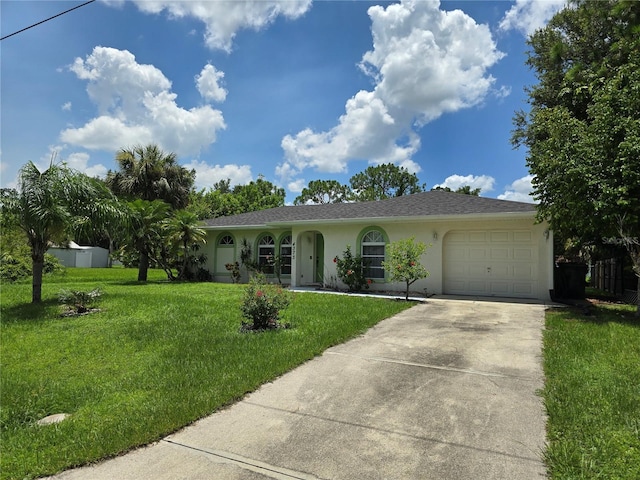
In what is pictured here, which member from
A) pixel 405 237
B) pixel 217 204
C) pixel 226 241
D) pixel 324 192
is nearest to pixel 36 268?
pixel 226 241

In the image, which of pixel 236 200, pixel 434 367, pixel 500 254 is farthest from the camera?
pixel 236 200

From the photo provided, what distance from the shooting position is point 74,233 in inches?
444

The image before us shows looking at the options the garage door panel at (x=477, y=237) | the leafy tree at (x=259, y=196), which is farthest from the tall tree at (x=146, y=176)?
the garage door panel at (x=477, y=237)

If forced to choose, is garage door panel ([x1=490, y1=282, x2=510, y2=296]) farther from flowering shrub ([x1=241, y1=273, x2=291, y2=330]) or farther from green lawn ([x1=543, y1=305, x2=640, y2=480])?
flowering shrub ([x1=241, y1=273, x2=291, y2=330])

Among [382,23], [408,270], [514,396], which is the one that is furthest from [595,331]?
[382,23]

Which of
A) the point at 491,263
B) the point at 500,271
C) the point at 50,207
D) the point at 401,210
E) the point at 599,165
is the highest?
the point at 599,165

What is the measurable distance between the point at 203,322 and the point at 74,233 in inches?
238

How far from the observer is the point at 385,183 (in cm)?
4747

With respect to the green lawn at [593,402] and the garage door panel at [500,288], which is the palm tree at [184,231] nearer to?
the garage door panel at [500,288]

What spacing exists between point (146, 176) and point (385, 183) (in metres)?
30.8

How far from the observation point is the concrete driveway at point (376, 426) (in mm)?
3000

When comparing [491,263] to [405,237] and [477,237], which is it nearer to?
[477,237]

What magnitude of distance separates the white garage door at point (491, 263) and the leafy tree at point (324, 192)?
35.6 m

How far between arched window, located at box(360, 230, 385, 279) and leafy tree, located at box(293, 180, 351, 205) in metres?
34.2
